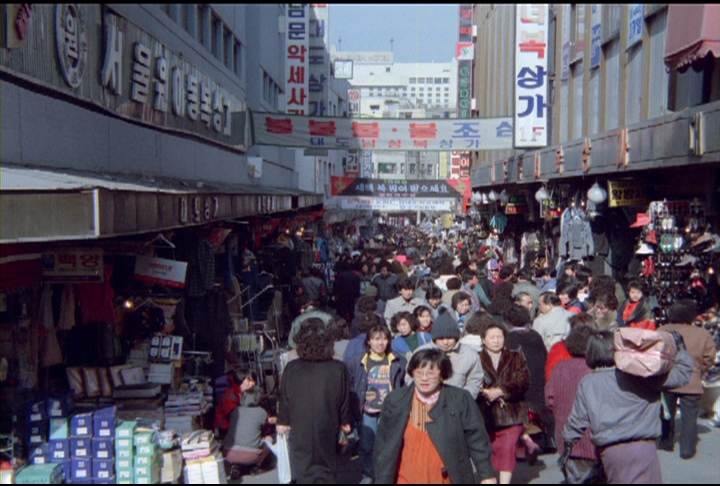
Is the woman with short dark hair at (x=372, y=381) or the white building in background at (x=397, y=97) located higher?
the white building in background at (x=397, y=97)

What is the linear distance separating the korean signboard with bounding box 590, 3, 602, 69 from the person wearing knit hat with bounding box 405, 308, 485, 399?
12047 millimetres

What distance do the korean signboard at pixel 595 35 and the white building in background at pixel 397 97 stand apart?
5517 centimetres

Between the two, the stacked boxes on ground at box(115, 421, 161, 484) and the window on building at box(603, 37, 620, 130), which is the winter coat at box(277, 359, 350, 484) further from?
the window on building at box(603, 37, 620, 130)

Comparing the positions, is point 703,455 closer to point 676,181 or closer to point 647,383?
point 647,383

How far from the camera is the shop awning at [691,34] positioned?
982cm

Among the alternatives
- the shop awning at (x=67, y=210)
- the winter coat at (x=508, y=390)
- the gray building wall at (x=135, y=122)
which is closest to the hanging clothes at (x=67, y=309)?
the gray building wall at (x=135, y=122)

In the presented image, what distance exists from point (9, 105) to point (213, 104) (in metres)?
10.4

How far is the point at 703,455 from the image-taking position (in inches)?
348

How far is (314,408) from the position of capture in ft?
20.9

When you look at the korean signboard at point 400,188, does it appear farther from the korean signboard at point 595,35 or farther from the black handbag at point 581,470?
the black handbag at point 581,470

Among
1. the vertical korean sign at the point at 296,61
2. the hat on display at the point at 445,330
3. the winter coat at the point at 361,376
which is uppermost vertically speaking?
the vertical korean sign at the point at 296,61

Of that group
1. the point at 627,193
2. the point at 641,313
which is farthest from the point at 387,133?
the point at 641,313

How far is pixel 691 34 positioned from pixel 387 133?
35.5ft

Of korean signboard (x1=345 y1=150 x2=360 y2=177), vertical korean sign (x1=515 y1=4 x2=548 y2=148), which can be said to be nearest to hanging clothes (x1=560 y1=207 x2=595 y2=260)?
vertical korean sign (x1=515 y1=4 x2=548 y2=148)
